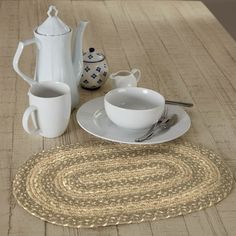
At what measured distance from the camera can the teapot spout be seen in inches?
52.1

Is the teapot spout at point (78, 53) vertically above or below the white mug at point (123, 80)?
above

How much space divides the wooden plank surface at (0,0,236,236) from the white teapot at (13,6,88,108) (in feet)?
0.32

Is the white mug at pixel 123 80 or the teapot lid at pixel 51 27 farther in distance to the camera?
the white mug at pixel 123 80

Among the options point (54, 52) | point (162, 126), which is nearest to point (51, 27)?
point (54, 52)

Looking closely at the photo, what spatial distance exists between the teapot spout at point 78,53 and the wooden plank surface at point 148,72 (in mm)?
79

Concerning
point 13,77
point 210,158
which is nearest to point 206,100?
point 210,158

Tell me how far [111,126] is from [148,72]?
0.39m

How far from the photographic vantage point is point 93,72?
1.41 m

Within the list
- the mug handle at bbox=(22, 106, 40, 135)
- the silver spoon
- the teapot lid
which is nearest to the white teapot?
the teapot lid

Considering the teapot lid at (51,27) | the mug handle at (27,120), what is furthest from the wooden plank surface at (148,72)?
the teapot lid at (51,27)

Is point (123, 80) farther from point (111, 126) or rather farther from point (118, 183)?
point (118, 183)

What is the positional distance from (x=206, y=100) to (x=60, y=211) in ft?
1.92

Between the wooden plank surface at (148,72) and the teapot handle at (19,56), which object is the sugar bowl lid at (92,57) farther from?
the teapot handle at (19,56)

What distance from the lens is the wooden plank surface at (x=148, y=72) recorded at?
3.09 ft
